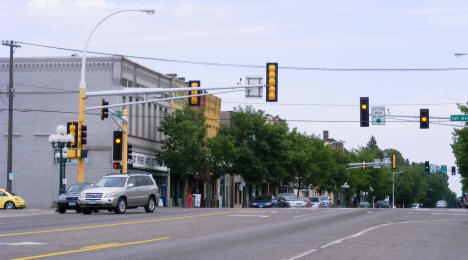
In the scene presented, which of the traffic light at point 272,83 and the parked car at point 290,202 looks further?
the parked car at point 290,202

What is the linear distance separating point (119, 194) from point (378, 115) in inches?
737

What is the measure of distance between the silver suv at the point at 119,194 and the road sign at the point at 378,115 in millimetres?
15773

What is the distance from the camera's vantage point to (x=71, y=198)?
35031 mm

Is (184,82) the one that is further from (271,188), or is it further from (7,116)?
(271,188)

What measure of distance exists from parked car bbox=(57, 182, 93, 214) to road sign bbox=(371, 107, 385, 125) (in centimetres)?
1770

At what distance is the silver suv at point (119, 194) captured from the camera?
32.0 metres

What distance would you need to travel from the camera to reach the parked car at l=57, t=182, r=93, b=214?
35000 millimetres

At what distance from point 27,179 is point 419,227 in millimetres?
37613

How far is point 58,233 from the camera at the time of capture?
64.5ft

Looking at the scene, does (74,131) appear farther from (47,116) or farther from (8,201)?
(47,116)

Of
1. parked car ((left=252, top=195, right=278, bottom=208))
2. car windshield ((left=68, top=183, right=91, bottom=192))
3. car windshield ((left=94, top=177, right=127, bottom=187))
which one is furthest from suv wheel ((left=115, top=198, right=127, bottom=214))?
parked car ((left=252, top=195, right=278, bottom=208))

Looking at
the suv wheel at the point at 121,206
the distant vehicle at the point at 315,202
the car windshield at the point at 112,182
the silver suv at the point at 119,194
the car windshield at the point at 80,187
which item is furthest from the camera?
the distant vehicle at the point at 315,202

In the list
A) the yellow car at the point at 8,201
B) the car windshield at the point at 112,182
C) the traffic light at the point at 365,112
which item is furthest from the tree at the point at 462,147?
the car windshield at the point at 112,182

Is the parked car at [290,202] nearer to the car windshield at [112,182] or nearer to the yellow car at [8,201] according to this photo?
the yellow car at [8,201]
